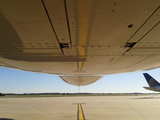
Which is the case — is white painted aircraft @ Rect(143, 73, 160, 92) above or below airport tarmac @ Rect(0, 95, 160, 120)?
above

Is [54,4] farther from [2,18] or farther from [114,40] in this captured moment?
[114,40]

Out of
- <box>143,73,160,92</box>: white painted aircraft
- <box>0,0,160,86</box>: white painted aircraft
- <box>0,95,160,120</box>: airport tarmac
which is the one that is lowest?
<box>0,95,160,120</box>: airport tarmac

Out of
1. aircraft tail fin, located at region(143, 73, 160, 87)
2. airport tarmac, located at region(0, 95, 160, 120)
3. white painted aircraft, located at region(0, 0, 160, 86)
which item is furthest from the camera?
aircraft tail fin, located at region(143, 73, 160, 87)

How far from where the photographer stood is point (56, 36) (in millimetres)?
4164

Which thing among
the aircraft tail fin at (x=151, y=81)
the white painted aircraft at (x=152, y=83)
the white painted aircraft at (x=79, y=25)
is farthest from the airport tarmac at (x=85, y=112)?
the aircraft tail fin at (x=151, y=81)

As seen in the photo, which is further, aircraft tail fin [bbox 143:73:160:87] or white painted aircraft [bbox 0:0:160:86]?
aircraft tail fin [bbox 143:73:160:87]

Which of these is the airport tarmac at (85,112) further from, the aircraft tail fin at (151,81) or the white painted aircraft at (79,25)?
the aircraft tail fin at (151,81)

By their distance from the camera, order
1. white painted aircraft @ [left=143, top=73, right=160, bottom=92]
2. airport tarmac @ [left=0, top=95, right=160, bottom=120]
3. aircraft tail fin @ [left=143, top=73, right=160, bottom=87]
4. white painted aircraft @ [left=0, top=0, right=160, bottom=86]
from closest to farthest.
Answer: white painted aircraft @ [left=0, top=0, right=160, bottom=86], airport tarmac @ [left=0, top=95, right=160, bottom=120], white painted aircraft @ [left=143, top=73, right=160, bottom=92], aircraft tail fin @ [left=143, top=73, right=160, bottom=87]

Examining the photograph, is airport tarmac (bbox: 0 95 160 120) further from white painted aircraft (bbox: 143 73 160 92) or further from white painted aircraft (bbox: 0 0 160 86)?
white painted aircraft (bbox: 143 73 160 92)

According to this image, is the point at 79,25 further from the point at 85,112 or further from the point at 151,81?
the point at 151,81

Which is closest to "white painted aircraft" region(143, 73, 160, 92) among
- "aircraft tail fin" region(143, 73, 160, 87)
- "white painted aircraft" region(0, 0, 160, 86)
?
"aircraft tail fin" region(143, 73, 160, 87)

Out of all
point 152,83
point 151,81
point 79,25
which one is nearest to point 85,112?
point 79,25

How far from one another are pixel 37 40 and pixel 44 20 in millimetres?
1255

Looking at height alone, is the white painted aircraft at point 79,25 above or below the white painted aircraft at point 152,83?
below
